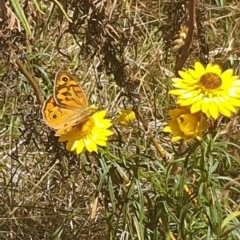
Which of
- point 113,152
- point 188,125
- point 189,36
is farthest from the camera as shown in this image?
point 113,152

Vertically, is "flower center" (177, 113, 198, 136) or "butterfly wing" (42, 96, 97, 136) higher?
"butterfly wing" (42, 96, 97, 136)

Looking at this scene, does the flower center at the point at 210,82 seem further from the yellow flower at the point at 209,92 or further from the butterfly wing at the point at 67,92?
the butterfly wing at the point at 67,92

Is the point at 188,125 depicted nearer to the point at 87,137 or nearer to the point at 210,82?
the point at 210,82

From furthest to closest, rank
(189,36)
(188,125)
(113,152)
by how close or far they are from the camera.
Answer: (113,152)
(189,36)
(188,125)

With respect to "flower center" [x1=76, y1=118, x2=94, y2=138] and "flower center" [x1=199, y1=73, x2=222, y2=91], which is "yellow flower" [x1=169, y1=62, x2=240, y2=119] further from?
"flower center" [x1=76, y1=118, x2=94, y2=138]

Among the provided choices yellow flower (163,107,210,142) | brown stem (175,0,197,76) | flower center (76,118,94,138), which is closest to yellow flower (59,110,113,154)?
flower center (76,118,94,138)

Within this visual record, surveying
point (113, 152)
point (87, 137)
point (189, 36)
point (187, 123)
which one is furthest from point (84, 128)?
point (113, 152)
